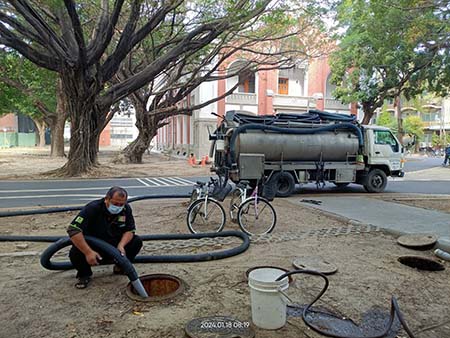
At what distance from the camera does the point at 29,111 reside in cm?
3769

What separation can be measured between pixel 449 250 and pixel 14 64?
2874cm

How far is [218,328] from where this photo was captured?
346 centimetres

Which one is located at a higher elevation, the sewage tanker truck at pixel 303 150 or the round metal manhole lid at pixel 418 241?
the sewage tanker truck at pixel 303 150

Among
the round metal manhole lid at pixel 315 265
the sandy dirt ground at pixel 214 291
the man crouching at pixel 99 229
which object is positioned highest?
the man crouching at pixel 99 229

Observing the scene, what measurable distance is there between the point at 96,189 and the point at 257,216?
7750mm

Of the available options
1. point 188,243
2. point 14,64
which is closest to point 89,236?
point 188,243

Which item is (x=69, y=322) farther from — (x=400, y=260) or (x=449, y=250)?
(x=449, y=250)

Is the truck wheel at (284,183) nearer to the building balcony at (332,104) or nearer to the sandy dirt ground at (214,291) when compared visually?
the sandy dirt ground at (214,291)

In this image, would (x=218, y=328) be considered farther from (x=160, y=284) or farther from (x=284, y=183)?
(x=284, y=183)

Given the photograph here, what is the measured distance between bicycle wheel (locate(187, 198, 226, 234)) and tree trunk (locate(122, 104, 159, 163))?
19478 millimetres

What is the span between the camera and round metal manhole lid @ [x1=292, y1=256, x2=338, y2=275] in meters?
5.07

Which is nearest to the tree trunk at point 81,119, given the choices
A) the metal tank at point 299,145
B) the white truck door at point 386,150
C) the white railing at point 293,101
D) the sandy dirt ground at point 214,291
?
the metal tank at point 299,145

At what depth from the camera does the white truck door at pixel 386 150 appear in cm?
1354

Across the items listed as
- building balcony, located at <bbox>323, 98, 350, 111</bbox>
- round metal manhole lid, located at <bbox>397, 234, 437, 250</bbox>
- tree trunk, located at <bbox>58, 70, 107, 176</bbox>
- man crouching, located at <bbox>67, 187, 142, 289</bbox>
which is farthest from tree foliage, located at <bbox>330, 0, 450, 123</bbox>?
tree trunk, located at <bbox>58, 70, 107, 176</bbox>
